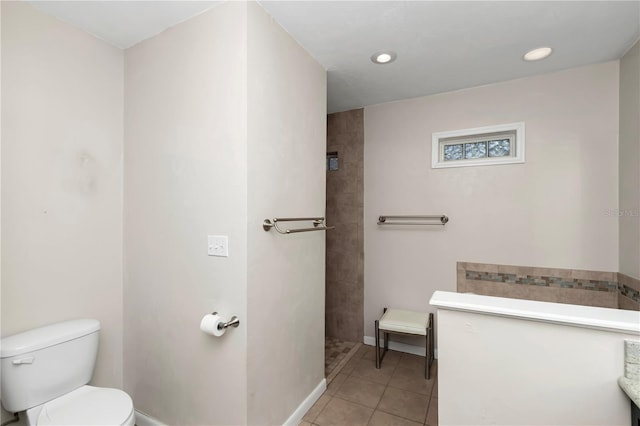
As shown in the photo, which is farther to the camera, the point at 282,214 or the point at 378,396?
the point at 378,396

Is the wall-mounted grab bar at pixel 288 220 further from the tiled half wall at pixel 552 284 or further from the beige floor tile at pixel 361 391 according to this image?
the tiled half wall at pixel 552 284

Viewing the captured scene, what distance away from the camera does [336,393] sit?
6.89ft

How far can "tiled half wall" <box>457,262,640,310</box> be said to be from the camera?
1949mm

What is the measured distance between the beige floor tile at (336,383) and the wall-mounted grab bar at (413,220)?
53.8 inches

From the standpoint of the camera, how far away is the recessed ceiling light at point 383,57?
191 centimetres

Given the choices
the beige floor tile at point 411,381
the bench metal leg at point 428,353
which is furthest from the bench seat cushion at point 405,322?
the beige floor tile at point 411,381

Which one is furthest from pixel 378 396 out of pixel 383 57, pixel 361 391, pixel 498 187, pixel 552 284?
pixel 383 57

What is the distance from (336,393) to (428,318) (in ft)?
3.18

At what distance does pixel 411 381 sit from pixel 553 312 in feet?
5.09

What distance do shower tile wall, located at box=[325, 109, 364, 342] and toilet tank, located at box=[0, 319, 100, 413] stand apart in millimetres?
2002

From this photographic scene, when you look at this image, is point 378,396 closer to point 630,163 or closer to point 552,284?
point 552,284

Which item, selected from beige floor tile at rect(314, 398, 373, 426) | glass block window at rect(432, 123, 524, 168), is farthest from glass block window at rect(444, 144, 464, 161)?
beige floor tile at rect(314, 398, 373, 426)

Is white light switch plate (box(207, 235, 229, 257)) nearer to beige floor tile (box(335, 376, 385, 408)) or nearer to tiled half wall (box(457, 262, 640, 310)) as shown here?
beige floor tile (box(335, 376, 385, 408))

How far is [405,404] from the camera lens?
1.98 meters
